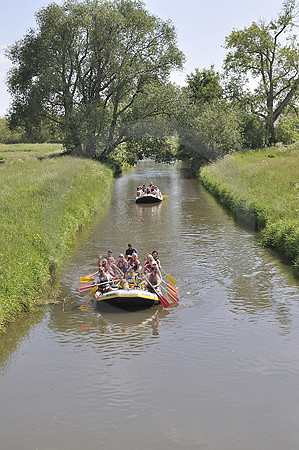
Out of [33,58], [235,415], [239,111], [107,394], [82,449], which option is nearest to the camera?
[82,449]

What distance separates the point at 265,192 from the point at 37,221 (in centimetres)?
1305

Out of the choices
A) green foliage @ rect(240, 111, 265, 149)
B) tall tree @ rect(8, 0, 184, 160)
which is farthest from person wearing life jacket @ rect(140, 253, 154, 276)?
green foliage @ rect(240, 111, 265, 149)

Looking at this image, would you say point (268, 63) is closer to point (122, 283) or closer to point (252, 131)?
point (252, 131)

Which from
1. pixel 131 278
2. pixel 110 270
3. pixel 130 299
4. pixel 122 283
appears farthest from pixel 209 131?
pixel 130 299

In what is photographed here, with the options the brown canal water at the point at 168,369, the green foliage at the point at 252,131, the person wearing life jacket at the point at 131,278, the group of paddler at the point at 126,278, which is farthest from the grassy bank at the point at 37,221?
the green foliage at the point at 252,131

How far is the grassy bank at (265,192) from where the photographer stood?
20156 millimetres

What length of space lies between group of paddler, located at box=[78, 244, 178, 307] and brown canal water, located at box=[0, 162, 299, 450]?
58 centimetres

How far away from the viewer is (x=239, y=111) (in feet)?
178

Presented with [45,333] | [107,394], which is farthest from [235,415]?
[45,333]

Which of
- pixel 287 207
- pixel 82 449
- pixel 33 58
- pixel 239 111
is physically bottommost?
pixel 82 449

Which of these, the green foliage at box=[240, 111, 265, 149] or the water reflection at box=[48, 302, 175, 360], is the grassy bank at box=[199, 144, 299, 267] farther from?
the green foliage at box=[240, 111, 265, 149]

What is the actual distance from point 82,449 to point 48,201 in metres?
17.5

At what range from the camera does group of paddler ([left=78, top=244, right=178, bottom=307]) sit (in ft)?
49.3

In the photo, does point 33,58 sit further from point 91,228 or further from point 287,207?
point 287,207
